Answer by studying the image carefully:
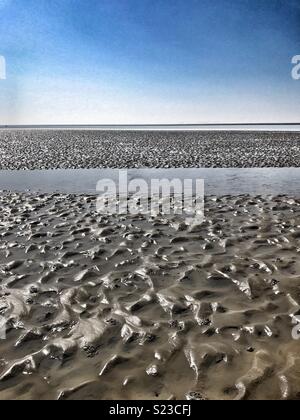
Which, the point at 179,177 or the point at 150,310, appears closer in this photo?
the point at 150,310

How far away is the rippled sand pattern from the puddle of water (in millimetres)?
6390

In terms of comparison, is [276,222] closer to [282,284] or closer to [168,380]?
[282,284]

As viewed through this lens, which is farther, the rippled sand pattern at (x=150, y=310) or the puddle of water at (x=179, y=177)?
the puddle of water at (x=179, y=177)

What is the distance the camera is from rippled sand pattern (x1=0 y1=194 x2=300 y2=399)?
462 cm

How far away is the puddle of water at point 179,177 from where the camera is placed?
17.5m

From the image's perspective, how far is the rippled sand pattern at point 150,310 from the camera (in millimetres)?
4625

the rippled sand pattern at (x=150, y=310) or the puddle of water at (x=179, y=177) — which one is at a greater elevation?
the puddle of water at (x=179, y=177)

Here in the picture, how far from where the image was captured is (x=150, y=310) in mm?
6328

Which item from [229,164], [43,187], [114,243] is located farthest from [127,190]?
[229,164]

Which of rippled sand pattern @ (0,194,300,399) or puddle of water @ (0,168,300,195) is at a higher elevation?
puddle of water @ (0,168,300,195)

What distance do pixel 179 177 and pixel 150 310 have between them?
52.3 feet

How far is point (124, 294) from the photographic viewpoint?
692cm

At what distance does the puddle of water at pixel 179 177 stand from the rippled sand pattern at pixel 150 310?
21.0ft
